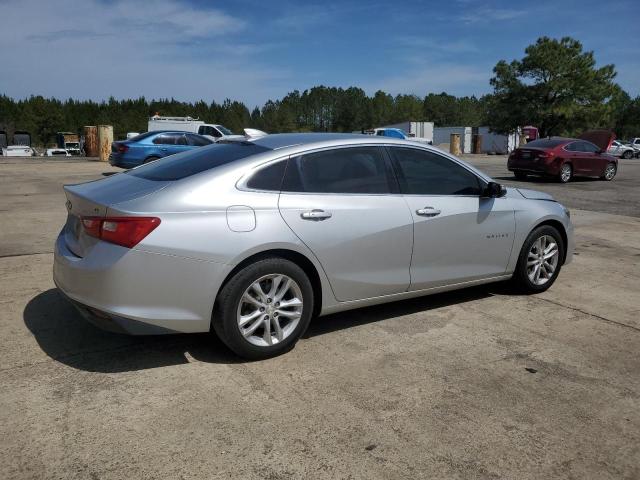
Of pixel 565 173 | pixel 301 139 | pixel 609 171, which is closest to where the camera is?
pixel 301 139

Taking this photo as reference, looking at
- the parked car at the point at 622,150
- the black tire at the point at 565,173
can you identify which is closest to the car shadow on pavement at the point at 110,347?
the black tire at the point at 565,173

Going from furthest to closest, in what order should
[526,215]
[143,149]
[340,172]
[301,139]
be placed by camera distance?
1. [143,149]
2. [526,215]
3. [301,139]
4. [340,172]

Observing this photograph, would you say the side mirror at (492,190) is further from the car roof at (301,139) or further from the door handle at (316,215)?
the door handle at (316,215)

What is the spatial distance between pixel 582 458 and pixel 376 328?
1.91 metres

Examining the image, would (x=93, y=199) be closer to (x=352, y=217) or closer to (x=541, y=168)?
(x=352, y=217)

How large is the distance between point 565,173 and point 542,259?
13.8 m

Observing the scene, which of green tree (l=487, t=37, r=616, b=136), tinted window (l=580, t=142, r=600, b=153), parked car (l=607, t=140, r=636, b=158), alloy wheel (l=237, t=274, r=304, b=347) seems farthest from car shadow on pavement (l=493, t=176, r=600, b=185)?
green tree (l=487, t=37, r=616, b=136)

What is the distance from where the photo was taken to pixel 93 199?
11.8 feet

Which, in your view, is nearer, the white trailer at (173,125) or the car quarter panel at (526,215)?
the car quarter panel at (526,215)

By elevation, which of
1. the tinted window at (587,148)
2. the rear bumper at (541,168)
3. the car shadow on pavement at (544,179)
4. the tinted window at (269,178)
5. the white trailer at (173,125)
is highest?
the white trailer at (173,125)

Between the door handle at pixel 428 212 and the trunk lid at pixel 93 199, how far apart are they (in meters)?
1.93

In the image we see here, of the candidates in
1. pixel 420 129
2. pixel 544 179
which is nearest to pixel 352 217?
pixel 544 179

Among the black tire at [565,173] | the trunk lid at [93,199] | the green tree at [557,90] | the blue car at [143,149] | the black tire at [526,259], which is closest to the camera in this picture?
the trunk lid at [93,199]

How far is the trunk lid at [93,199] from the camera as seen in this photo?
350 cm
